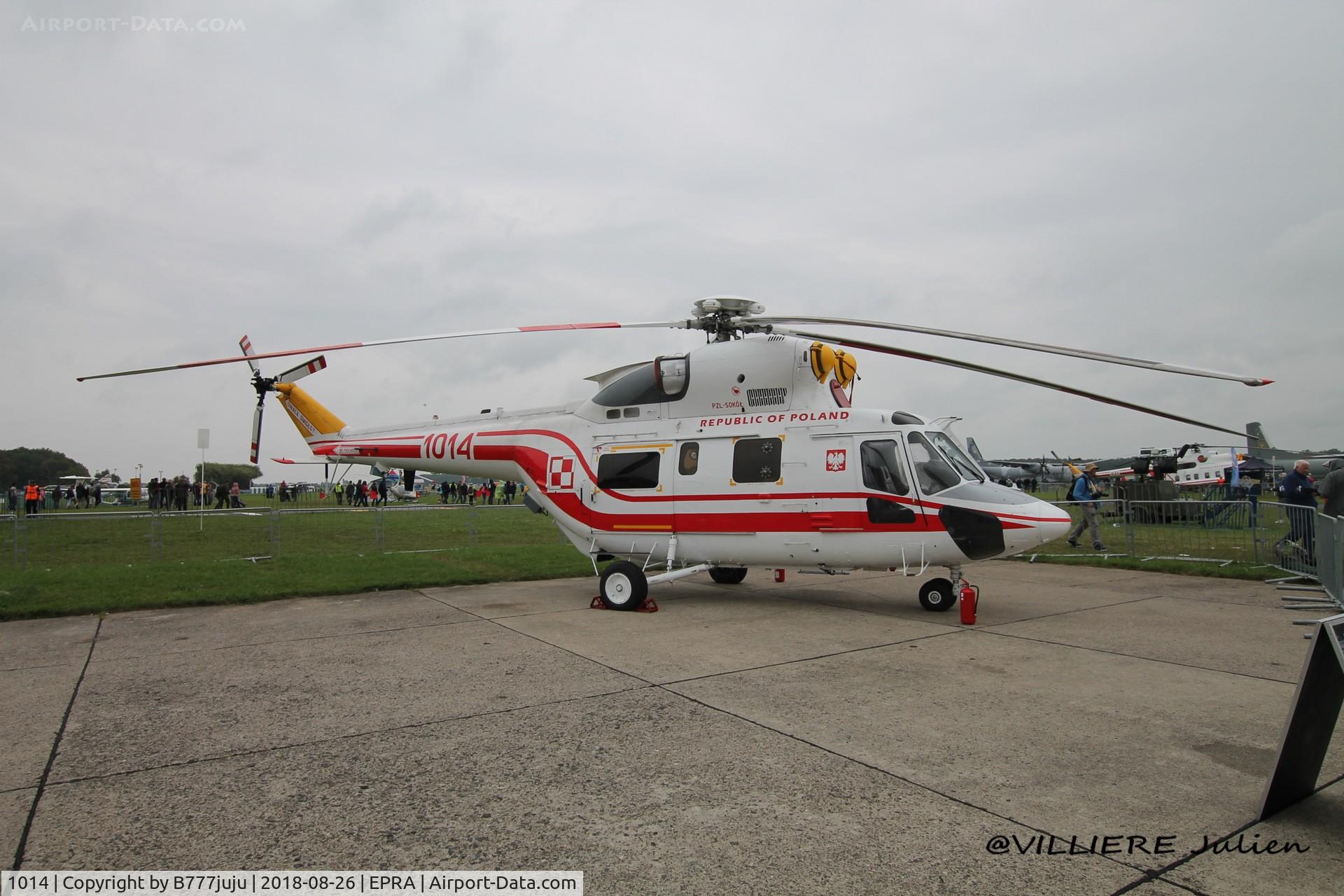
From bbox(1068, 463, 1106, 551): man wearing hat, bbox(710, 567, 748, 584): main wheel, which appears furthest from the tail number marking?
bbox(1068, 463, 1106, 551): man wearing hat

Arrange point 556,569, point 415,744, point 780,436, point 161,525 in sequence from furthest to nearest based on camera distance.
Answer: point 161,525 → point 556,569 → point 780,436 → point 415,744

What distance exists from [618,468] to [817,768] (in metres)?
6.68

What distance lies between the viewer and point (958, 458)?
30.3 ft

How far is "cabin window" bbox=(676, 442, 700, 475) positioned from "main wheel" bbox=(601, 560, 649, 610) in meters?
1.40

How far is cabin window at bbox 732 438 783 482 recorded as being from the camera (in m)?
9.62

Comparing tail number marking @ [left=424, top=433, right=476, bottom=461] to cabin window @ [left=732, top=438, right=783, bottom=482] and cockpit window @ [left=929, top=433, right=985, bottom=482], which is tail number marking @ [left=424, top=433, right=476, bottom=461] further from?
cockpit window @ [left=929, top=433, right=985, bottom=482]

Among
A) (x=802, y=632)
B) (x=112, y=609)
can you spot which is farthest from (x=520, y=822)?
(x=112, y=609)

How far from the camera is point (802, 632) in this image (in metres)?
8.09

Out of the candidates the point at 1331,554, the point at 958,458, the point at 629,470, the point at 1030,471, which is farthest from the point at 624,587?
the point at 1030,471

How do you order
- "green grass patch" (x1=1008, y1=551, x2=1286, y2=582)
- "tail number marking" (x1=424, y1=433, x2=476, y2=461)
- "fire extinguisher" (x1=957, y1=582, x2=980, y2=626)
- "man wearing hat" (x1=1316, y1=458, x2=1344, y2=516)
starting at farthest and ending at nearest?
"green grass patch" (x1=1008, y1=551, x2=1286, y2=582), "tail number marking" (x1=424, y1=433, x2=476, y2=461), "man wearing hat" (x1=1316, y1=458, x2=1344, y2=516), "fire extinguisher" (x1=957, y1=582, x2=980, y2=626)

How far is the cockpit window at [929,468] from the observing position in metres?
8.94

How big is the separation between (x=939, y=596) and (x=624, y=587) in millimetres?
3848

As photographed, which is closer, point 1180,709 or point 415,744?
point 415,744

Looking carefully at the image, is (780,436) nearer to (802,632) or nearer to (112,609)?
(802,632)
